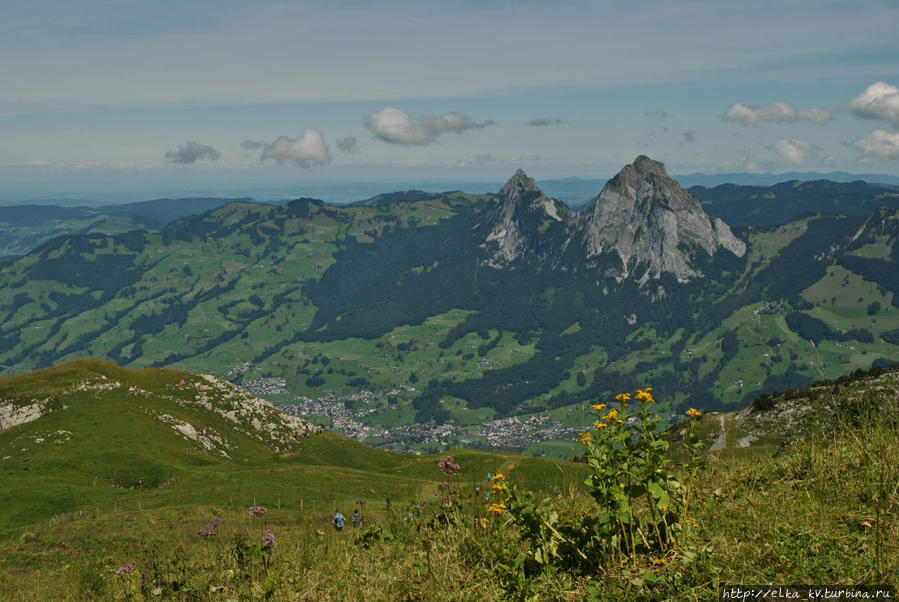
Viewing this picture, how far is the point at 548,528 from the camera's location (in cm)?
790

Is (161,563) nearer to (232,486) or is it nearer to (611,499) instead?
(611,499)

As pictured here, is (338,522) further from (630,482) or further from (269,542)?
(630,482)

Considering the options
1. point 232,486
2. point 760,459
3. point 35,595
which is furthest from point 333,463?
point 760,459

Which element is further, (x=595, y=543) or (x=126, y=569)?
(x=126, y=569)

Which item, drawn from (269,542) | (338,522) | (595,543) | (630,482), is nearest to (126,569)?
(269,542)

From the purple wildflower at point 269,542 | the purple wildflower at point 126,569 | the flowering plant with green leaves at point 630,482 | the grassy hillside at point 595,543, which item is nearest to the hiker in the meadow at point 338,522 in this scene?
the grassy hillside at point 595,543

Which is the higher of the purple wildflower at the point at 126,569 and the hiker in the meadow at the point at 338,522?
the purple wildflower at the point at 126,569

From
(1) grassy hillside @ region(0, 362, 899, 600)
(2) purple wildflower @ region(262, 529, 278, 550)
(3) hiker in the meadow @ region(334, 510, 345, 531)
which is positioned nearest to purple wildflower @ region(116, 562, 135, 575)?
(1) grassy hillside @ region(0, 362, 899, 600)

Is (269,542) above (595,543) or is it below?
below

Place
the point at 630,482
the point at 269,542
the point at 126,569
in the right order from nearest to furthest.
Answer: the point at 630,482 → the point at 269,542 → the point at 126,569

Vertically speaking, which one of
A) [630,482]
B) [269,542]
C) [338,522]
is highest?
[630,482]

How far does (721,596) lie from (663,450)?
6.83ft

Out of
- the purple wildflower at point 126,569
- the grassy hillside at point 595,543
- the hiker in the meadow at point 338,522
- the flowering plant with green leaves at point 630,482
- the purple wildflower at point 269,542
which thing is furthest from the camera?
the hiker in the meadow at point 338,522

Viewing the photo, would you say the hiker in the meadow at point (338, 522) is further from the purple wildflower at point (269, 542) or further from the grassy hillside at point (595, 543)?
the purple wildflower at point (269, 542)
